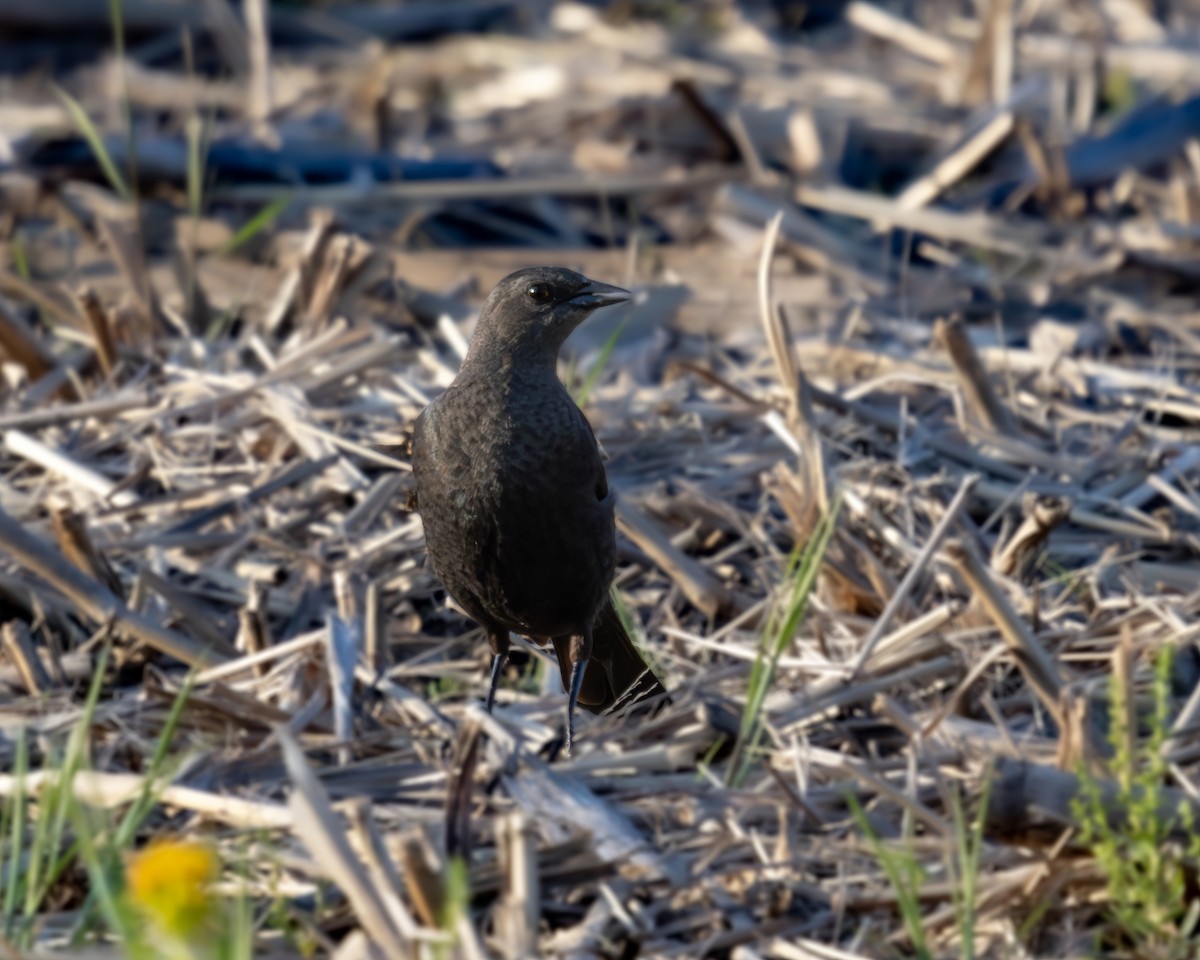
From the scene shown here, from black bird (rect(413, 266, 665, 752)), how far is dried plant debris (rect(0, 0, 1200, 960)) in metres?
0.34

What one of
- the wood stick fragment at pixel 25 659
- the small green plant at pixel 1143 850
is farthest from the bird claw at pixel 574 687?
the wood stick fragment at pixel 25 659

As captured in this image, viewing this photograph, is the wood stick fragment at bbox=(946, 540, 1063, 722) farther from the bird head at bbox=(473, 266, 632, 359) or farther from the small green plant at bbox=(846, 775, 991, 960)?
the bird head at bbox=(473, 266, 632, 359)

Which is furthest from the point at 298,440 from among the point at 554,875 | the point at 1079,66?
the point at 1079,66

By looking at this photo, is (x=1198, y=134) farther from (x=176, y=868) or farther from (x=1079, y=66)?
(x=176, y=868)

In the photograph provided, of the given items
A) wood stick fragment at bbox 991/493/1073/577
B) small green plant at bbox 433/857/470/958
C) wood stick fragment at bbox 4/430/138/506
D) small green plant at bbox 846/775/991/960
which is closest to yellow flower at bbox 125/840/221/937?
small green plant at bbox 433/857/470/958

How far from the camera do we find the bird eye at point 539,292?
12.0 ft

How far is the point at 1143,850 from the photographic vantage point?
2992mm

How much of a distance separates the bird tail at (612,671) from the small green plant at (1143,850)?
1.13 metres

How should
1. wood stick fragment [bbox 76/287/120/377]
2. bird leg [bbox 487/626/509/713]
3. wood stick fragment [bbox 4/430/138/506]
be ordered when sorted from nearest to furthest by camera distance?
bird leg [bbox 487/626/509/713] → wood stick fragment [bbox 4/430/138/506] → wood stick fragment [bbox 76/287/120/377]

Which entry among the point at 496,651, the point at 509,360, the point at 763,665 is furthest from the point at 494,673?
the point at 509,360

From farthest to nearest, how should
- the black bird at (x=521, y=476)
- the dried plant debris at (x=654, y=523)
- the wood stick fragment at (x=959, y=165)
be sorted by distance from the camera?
the wood stick fragment at (x=959, y=165), the black bird at (x=521, y=476), the dried plant debris at (x=654, y=523)

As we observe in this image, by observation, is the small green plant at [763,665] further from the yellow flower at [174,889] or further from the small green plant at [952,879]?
the yellow flower at [174,889]

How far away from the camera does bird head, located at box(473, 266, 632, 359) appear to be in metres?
3.61

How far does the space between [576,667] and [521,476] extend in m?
0.57
